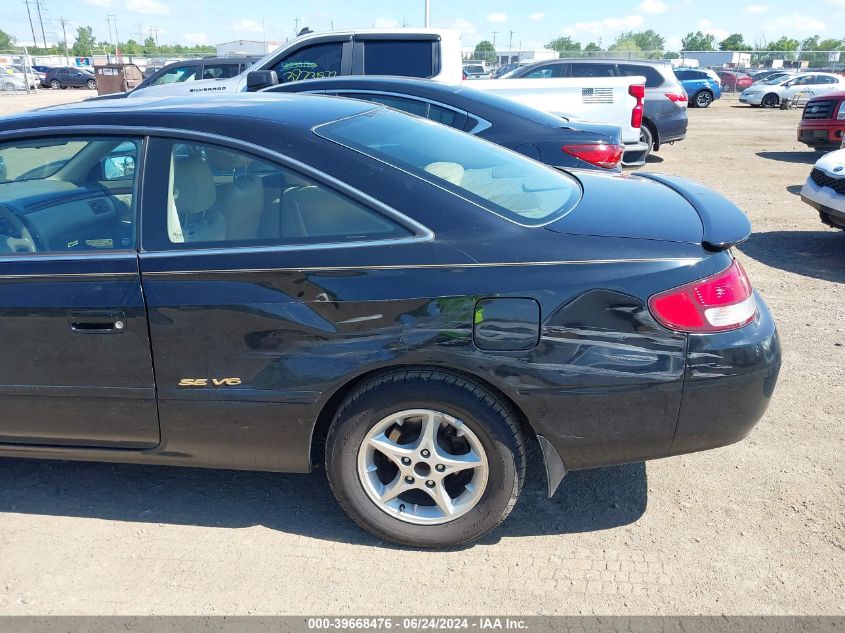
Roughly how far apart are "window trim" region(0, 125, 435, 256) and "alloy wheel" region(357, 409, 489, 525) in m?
0.67

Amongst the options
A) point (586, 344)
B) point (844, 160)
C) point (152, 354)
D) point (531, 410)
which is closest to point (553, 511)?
point (531, 410)

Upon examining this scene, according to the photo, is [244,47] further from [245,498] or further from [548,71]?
[245,498]

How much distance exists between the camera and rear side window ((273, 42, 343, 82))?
8828mm

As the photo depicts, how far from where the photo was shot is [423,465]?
Answer: 2.89 metres

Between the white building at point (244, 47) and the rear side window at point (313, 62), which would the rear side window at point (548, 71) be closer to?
the rear side window at point (313, 62)

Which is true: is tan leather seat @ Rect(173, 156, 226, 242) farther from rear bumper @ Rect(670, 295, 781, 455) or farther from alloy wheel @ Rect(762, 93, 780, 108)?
alloy wheel @ Rect(762, 93, 780, 108)

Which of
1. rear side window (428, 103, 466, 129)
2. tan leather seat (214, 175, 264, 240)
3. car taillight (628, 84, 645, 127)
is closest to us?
tan leather seat (214, 175, 264, 240)

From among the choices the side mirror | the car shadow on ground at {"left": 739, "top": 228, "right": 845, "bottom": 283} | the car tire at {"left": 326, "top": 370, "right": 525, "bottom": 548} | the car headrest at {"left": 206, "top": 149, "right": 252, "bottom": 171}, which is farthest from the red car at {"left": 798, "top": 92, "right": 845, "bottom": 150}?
the car headrest at {"left": 206, "top": 149, "right": 252, "bottom": 171}

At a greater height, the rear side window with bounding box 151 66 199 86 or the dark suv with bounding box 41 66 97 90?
the rear side window with bounding box 151 66 199 86

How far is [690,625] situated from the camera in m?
2.55

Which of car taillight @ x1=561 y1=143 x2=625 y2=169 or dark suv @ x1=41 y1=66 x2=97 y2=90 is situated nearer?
car taillight @ x1=561 y1=143 x2=625 y2=169

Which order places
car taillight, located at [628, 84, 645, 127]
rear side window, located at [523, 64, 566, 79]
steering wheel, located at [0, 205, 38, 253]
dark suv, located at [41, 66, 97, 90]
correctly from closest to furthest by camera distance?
steering wheel, located at [0, 205, 38, 253] → car taillight, located at [628, 84, 645, 127] → rear side window, located at [523, 64, 566, 79] → dark suv, located at [41, 66, 97, 90]

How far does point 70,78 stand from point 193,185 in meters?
56.8

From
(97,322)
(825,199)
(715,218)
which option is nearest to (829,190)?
(825,199)
